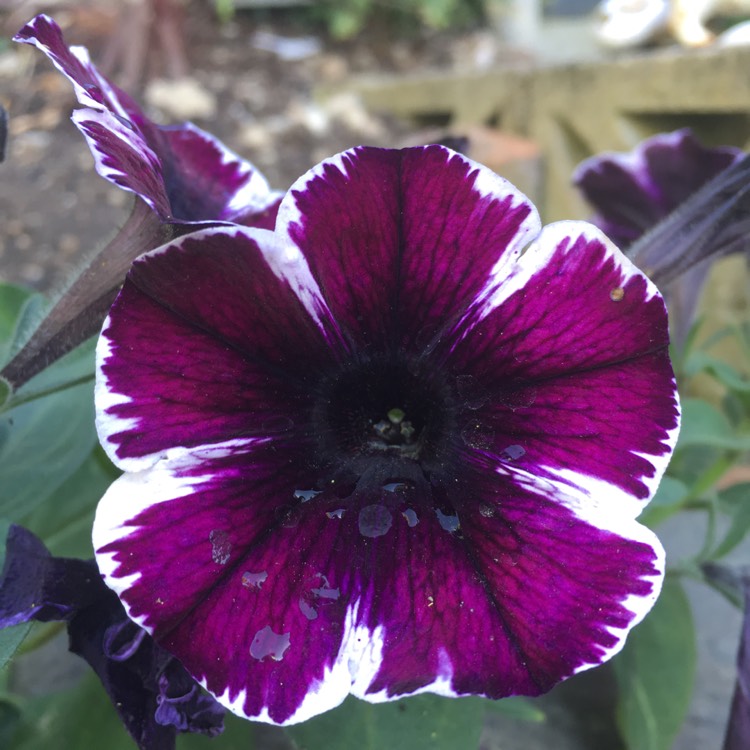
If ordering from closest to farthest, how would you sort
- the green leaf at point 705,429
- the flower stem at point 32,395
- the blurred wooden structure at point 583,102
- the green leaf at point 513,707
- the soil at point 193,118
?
the flower stem at point 32,395
the green leaf at point 513,707
the green leaf at point 705,429
the blurred wooden structure at point 583,102
the soil at point 193,118

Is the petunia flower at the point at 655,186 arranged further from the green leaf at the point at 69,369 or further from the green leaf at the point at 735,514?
the green leaf at the point at 69,369

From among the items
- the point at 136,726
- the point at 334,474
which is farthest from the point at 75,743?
the point at 334,474

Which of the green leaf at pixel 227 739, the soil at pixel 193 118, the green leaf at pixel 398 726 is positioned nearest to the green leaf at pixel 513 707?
the green leaf at pixel 398 726

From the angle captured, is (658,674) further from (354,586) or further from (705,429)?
(354,586)

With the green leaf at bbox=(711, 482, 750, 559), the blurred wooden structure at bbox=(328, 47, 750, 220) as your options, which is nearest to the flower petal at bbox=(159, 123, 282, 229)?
the green leaf at bbox=(711, 482, 750, 559)

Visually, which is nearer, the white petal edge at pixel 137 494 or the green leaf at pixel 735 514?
the white petal edge at pixel 137 494

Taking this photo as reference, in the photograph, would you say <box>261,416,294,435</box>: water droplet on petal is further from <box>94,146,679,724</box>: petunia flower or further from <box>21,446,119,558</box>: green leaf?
<box>21,446,119,558</box>: green leaf
